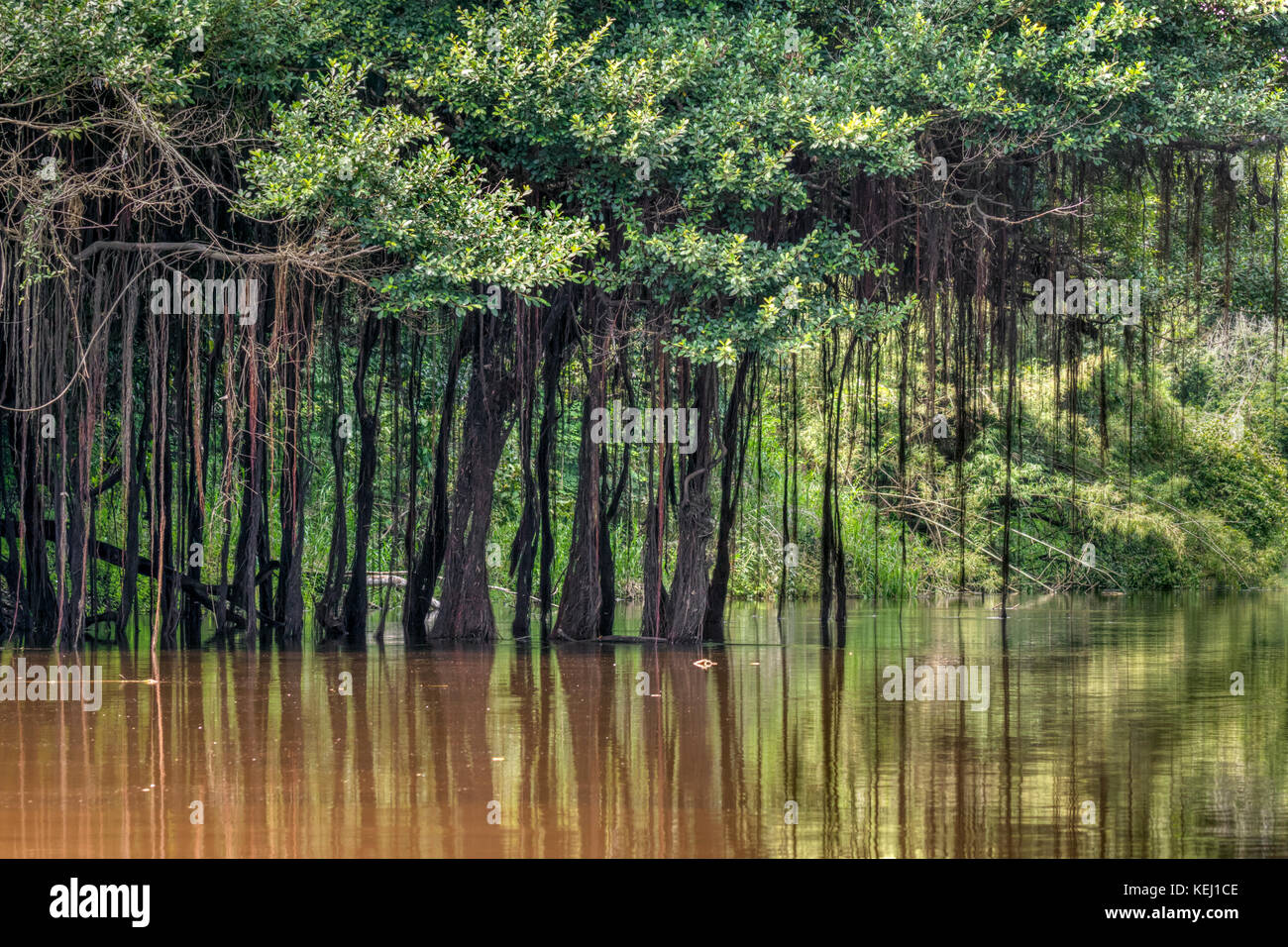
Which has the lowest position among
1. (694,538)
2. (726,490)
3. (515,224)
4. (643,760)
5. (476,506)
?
(643,760)

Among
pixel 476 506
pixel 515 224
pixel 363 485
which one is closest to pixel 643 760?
pixel 515 224

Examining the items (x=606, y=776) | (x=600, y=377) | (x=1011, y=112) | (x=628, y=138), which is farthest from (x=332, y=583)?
(x=606, y=776)

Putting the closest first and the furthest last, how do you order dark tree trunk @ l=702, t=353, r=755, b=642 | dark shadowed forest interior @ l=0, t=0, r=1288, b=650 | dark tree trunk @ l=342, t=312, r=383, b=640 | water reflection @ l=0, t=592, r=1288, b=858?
1. water reflection @ l=0, t=592, r=1288, b=858
2. dark shadowed forest interior @ l=0, t=0, r=1288, b=650
3. dark tree trunk @ l=342, t=312, r=383, b=640
4. dark tree trunk @ l=702, t=353, r=755, b=642

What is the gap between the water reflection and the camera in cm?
516

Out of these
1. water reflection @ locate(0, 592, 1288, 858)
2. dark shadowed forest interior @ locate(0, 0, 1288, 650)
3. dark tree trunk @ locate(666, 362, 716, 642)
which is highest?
dark shadowed forest interior @ locate(0, 0, 1288, 650)

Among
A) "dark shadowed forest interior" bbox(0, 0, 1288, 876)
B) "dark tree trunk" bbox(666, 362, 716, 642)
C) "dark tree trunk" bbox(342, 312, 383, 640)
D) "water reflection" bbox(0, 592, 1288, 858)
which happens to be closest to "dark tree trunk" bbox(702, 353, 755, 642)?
"dark shadowed forest interior" bbox(0, 0, 1288, 876)

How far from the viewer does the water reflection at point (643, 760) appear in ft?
16.9

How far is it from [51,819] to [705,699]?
14.4 ft

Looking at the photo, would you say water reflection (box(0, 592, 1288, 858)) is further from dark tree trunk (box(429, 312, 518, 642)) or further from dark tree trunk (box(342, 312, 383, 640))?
dark tree trunk (box(342, 312, 383, 640))

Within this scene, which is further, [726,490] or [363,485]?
[726,490]

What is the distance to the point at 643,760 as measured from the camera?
6730mm

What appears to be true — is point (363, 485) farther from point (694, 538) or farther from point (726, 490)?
point (726, 490)

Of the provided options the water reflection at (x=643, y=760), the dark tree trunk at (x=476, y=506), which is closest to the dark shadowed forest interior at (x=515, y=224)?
the dark tree trunk at (x=476, y=506)

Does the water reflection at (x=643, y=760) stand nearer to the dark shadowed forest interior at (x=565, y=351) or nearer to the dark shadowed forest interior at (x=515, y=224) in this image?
the dark shadowed forest interior at (x=565, y=351)
